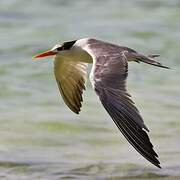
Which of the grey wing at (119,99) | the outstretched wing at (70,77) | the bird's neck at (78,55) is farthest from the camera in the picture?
the outstretched wing at (70,77)

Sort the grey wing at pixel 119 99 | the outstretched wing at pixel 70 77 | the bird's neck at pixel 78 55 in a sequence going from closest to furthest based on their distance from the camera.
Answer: the grey wing at pixel 119 99 < the bird's neck at pixel 78 55 < the outstretched wing at pixel 70 77

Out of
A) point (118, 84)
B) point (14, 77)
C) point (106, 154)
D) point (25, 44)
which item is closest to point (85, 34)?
point (25, 44)

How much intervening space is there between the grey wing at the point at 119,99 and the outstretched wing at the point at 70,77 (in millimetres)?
842

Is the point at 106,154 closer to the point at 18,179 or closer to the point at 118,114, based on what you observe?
the point at 18,179

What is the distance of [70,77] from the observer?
21.8ft

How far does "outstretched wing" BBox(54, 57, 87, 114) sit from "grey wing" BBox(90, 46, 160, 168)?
0.84 m

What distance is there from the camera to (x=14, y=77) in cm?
941

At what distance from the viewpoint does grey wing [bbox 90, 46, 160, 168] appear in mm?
4840

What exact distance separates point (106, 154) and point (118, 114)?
6.90ft

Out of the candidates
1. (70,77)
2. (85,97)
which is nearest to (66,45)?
(70,77)

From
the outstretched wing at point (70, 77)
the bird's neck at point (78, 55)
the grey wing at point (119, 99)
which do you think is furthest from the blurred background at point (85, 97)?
the grey wing at point (119, 99)

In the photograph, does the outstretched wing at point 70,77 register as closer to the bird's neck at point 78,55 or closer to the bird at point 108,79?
the bird at point 108,79

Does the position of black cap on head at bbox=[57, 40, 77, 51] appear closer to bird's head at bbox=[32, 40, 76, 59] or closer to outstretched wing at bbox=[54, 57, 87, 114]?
bird's head at bbox=[32, 40, 76, 59]

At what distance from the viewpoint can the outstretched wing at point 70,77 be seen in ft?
21.5
